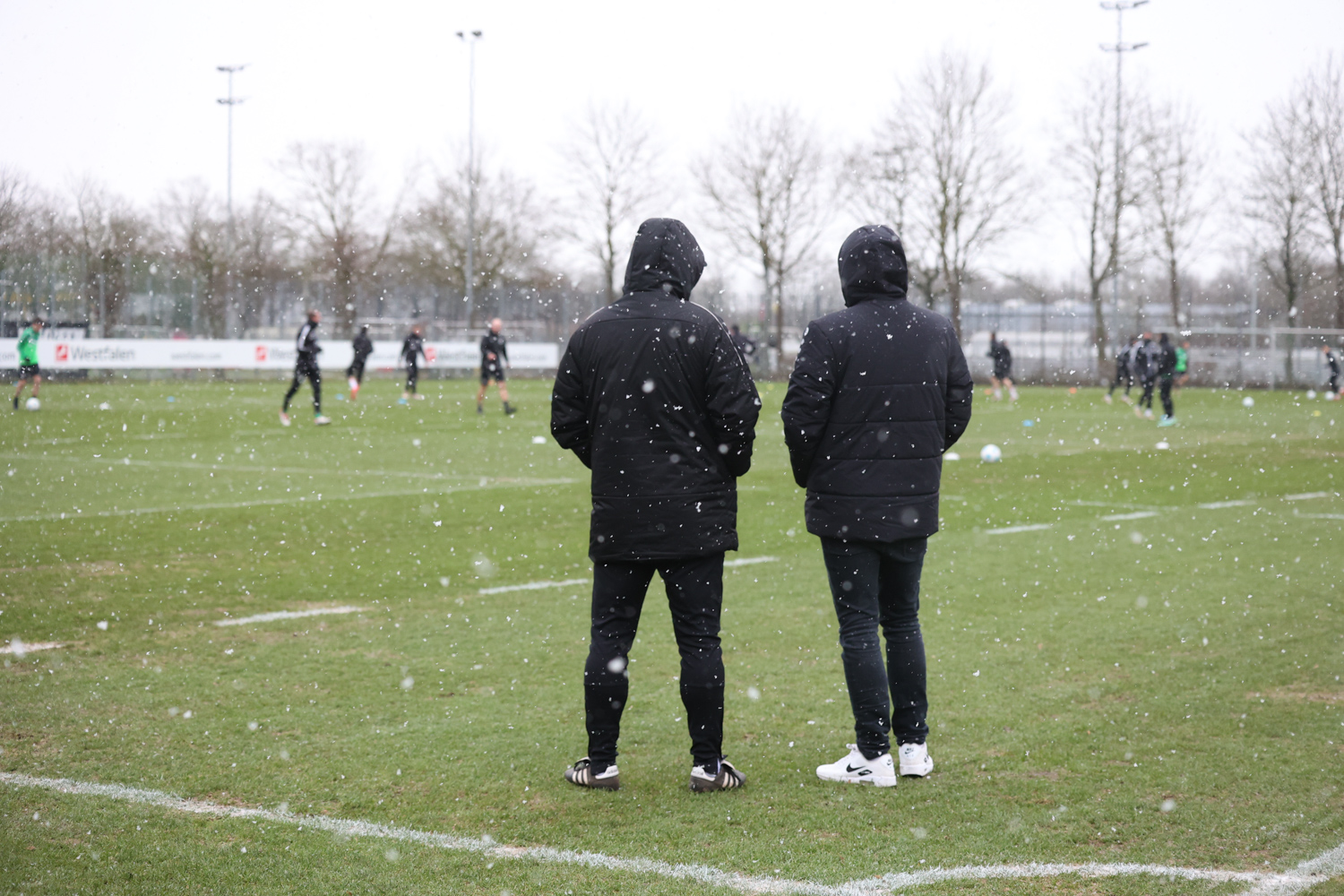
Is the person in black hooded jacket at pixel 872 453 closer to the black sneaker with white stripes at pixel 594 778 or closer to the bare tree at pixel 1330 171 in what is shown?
the black sneaker with white stripes at pixel 594 778

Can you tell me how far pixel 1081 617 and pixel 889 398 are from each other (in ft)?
11.3

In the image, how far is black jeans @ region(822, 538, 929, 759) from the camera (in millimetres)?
4516

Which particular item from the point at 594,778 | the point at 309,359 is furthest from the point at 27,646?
the point at 309,359

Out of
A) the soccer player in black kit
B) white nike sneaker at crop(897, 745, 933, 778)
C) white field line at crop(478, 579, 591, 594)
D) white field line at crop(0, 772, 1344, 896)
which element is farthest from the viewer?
the soccer player in black kit

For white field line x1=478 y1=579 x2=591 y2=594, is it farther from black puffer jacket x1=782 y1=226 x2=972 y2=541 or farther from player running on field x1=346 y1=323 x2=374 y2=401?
player running on field x1=346 y1=323 x2=374 y2=401

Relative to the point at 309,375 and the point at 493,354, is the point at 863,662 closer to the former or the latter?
the point at 309,375

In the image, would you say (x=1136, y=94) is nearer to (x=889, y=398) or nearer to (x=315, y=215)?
(x=315, y=215)

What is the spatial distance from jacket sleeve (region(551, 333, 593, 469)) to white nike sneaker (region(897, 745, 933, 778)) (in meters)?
1.52

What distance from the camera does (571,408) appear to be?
4.48m

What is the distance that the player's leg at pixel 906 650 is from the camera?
4.58 m

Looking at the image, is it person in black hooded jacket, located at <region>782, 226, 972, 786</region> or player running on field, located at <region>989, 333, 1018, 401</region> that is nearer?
person in black hooded jacket, located at <region>782, 226, 972, 786</region>

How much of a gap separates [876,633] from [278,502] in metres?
9.00

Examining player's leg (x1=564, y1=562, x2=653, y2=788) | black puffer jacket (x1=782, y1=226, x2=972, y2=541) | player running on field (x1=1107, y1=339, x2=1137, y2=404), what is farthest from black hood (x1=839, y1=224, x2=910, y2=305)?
player running on field (x1=1107, y1=339, x2=1137, y2=404)

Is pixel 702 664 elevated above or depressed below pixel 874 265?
below
